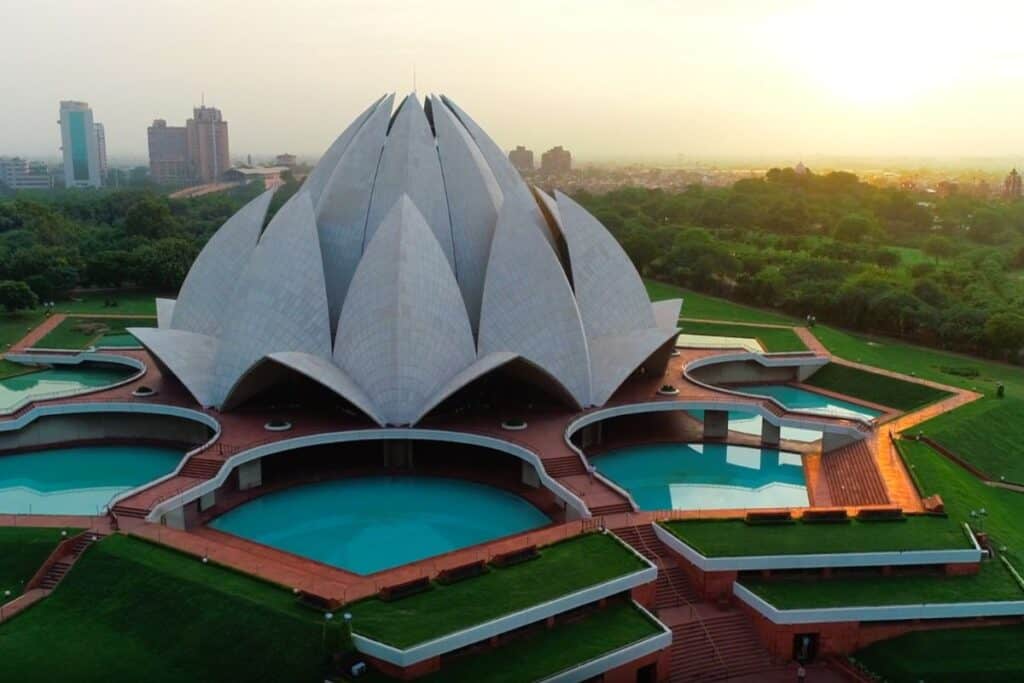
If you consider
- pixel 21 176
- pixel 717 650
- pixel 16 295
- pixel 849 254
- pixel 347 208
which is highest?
pixel 347 208

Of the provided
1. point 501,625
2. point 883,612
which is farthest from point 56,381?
point 883,612

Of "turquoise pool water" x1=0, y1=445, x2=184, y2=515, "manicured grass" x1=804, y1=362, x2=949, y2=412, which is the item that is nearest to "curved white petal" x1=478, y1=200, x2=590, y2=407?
"turquoise pool water" x1=0, y1=445, x2=184, y2=515

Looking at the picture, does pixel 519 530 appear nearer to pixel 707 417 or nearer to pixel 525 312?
pixel 525 312

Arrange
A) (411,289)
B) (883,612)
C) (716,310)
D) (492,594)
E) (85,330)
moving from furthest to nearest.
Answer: (716,310) → (85,330) → (411,289) → (883,612) → (492,594)

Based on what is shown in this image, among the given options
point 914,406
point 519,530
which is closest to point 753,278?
point 914,406

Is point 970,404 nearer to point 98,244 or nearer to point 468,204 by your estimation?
point 468,204

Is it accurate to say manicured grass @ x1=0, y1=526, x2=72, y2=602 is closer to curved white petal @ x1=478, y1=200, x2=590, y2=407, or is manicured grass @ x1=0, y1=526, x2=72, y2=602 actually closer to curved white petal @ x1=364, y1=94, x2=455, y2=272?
curved white petal @ x1=478, y1=200, x2=590, y2=407

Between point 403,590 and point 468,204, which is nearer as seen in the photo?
point 403,590
